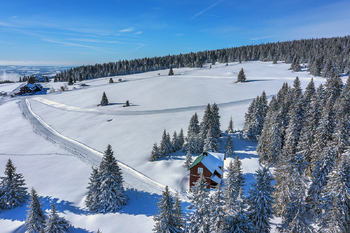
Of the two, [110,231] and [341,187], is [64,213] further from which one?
[341,187]

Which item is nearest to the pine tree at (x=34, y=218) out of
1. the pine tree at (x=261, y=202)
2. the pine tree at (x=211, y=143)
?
the pine tree at (x=261, y=202)

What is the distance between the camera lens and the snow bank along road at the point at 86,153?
95.2 feet

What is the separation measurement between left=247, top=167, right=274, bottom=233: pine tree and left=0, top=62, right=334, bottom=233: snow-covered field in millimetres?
11281

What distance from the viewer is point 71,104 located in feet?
253

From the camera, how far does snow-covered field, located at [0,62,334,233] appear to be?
75.3 ft

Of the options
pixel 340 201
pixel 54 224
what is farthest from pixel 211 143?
pixel 54 224

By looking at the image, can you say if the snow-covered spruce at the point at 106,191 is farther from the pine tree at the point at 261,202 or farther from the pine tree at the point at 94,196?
the pine tree at the point at 261,202

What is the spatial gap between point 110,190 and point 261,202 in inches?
724

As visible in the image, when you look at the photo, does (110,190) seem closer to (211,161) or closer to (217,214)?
(217,214)

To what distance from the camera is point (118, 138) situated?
47.4 metres

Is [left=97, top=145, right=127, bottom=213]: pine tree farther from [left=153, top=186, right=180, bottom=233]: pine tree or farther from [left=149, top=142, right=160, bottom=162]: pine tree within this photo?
[left=149, top=142, right=160, bottom=162]: pine tree

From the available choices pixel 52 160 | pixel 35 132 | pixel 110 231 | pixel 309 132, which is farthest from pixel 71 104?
pixel 309 132

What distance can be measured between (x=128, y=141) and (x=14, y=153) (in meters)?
24.7

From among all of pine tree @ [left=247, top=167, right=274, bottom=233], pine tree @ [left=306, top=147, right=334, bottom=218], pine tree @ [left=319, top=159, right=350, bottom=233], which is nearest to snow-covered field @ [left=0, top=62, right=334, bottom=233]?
pine tree @ [left=306, top=147, right=334, bottom=218]
